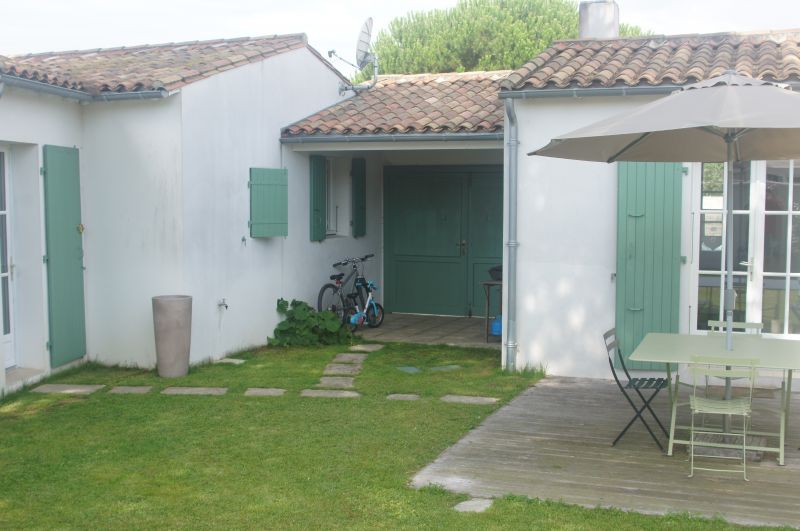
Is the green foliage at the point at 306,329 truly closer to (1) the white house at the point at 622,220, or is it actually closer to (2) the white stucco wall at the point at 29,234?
(1) the white house at the point at 622,220

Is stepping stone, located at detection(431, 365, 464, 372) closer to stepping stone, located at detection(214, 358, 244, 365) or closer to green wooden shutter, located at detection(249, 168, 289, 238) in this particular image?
stepping stone, located at detection(214, 358, 244, 365)

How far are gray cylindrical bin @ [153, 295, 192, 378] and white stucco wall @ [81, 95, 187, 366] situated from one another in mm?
373

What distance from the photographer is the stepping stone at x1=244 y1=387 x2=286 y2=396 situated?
26.6 feet

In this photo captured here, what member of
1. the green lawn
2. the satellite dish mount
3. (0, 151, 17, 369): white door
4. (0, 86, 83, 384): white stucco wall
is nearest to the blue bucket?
the green lawn

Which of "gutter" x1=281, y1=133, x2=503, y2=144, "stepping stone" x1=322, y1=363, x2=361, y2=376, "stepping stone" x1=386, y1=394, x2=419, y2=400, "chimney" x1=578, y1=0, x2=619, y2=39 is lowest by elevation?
"stepping stone" x1=386, y1=394, x2=419, y2=400

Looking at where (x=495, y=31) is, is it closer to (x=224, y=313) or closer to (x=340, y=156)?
(x=340, y=156)

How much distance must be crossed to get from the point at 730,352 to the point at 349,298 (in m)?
6.98

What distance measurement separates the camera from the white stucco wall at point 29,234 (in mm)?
8516

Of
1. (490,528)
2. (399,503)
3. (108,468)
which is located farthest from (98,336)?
(490,528)

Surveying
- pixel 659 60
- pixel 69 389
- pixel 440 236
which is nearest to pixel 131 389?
pixel 69 389

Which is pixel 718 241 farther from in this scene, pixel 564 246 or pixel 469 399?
pixel 469 399

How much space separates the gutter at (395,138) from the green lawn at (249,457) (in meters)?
2.80

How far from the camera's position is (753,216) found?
8.27m

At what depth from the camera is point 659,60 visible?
9.04 m
